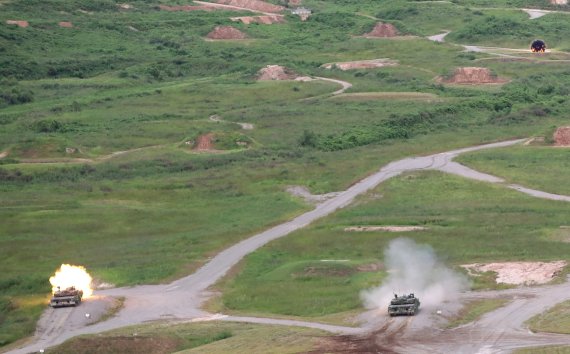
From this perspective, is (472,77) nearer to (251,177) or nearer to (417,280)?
(251,177)

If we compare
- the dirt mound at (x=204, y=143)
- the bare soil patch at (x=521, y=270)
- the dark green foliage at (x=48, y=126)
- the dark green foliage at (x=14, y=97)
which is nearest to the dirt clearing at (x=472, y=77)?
the dark green foliage at (x=14, y=97)

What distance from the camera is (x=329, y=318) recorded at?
74.5m

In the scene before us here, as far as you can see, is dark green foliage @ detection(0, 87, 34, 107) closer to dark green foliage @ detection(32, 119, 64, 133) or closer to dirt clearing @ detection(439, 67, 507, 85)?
dark green foliage @ detection(32, 119, 64, 133)

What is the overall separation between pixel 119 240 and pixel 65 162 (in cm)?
3685

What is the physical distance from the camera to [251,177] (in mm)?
123875

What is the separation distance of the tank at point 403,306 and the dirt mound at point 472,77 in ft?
407

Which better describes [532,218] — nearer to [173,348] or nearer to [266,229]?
[266,229]

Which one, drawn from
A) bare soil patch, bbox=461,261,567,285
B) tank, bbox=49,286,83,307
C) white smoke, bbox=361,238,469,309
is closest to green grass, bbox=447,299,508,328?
white smoke, bbox=361,238,469,309

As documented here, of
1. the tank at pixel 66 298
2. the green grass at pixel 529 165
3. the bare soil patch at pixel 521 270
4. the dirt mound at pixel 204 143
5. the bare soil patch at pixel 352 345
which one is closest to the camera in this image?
the bare soil patch at pixel 352 345

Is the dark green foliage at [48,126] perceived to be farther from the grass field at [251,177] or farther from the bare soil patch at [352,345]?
the bare soil patch at [352,345]

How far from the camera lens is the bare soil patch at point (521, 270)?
80000 mm

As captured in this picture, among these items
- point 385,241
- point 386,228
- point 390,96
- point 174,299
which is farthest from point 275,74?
point 174,299

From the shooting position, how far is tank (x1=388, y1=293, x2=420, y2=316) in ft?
233

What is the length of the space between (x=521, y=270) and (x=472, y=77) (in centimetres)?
11565
